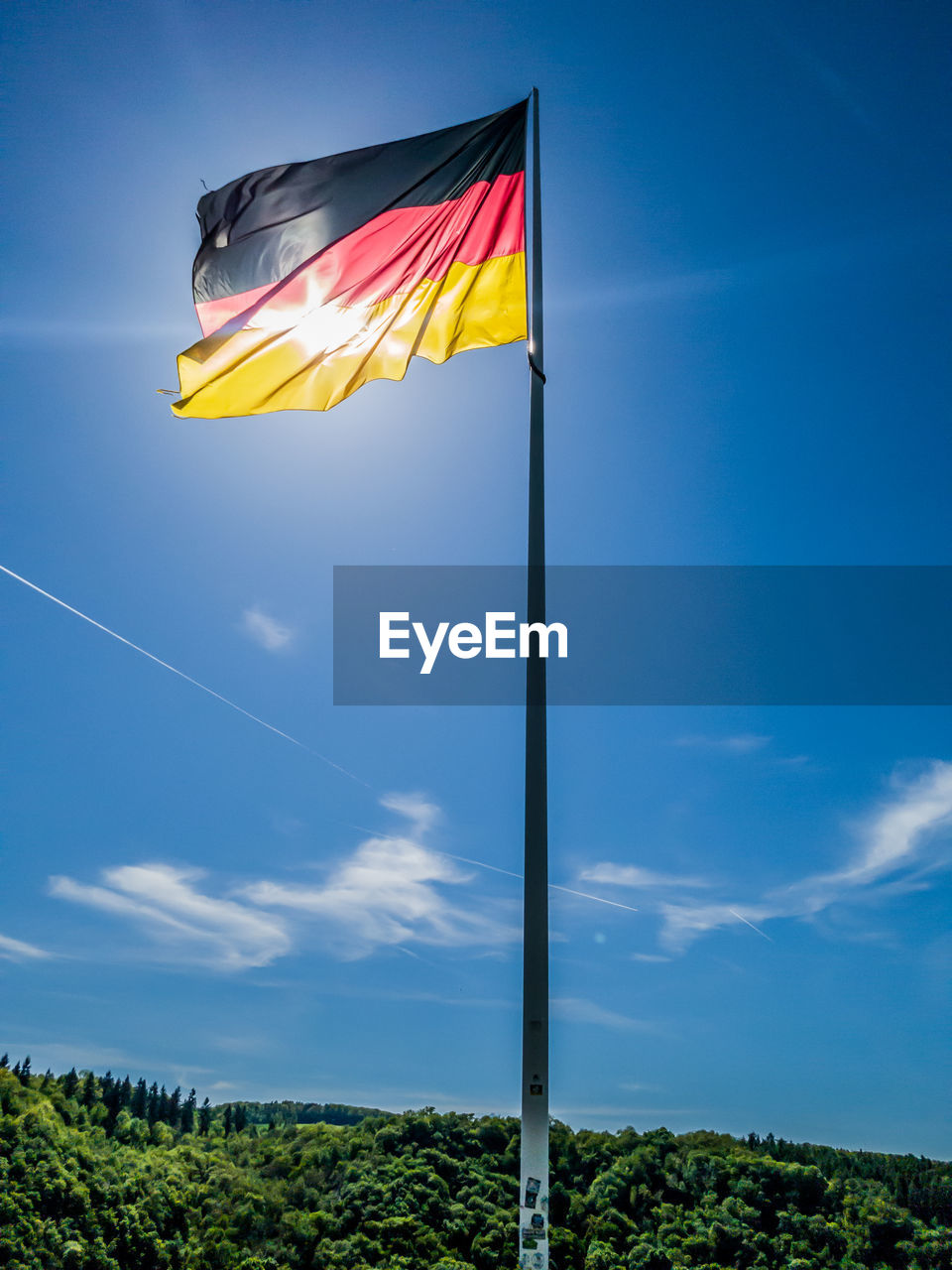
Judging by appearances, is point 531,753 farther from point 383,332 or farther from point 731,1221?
point 731,1221

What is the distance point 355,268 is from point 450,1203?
37315mm

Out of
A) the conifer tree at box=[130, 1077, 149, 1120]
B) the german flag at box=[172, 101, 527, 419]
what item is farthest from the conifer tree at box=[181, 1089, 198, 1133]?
the german flag at box=[172, 101, 527, 419]

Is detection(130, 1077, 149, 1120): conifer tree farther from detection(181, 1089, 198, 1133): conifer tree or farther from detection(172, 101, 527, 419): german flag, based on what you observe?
detection(172, 101, 527, 419): german flag

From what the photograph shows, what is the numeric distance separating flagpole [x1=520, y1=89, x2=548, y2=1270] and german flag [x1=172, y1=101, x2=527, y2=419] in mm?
2736

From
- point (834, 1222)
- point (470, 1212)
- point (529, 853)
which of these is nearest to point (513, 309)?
point (529, 853)

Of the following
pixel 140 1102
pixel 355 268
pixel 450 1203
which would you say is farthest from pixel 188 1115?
pixel 355 268

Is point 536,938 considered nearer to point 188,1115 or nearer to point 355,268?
point 355,268

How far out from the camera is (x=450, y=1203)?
36938 millimetres

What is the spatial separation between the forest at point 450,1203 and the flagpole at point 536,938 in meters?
33.1

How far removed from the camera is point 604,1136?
4112cm

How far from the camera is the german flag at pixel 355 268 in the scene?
10.0 meters

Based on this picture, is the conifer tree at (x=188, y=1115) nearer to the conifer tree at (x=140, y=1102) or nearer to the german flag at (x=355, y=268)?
the conifer tree at (x=140, y=1102)

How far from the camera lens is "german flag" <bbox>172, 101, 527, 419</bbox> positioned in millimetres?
10039

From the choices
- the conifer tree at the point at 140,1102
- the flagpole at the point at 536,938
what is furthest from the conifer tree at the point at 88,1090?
the flagpole at the point at 536,938
